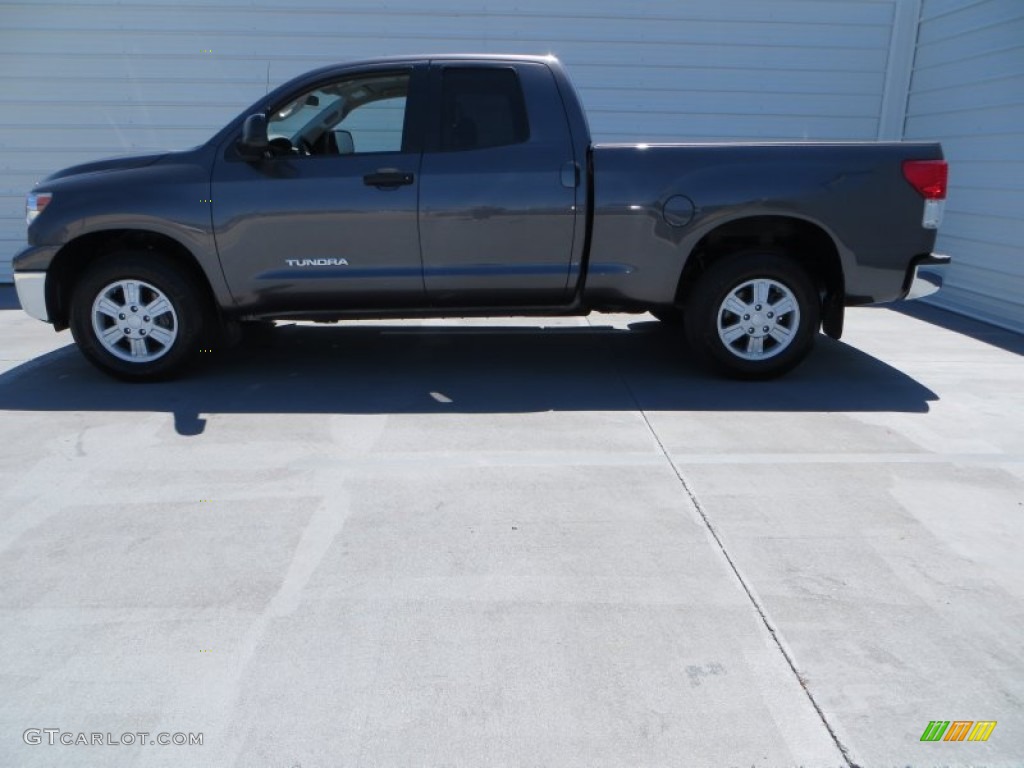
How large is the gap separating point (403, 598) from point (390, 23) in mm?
7484

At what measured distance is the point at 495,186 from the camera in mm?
5398

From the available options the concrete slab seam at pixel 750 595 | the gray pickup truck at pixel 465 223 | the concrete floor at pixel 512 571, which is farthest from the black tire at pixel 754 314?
the concrete slab seam at pixel 750 595

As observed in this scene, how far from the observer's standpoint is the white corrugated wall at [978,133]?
7.85 metres

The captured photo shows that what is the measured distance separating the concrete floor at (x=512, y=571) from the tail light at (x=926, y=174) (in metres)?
1.29

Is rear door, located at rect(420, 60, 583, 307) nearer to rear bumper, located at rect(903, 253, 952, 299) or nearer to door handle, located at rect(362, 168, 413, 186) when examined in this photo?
door handle, located at rect(362, 168, 413, 186)

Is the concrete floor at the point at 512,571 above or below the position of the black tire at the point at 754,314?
below

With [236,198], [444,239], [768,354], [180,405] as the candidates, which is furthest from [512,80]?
[180,405]

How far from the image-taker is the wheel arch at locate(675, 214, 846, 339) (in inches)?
219

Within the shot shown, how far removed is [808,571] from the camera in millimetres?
3303

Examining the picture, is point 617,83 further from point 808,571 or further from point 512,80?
point 808,571

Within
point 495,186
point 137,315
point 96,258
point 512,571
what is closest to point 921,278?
point 495,186

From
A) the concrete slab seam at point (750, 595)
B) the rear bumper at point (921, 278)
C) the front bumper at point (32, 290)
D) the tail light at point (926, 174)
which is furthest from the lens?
the front bumper at point (32, 290)

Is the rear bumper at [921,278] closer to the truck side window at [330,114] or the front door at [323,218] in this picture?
the front door at [323,218]

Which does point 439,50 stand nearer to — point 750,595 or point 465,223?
point 465,223
